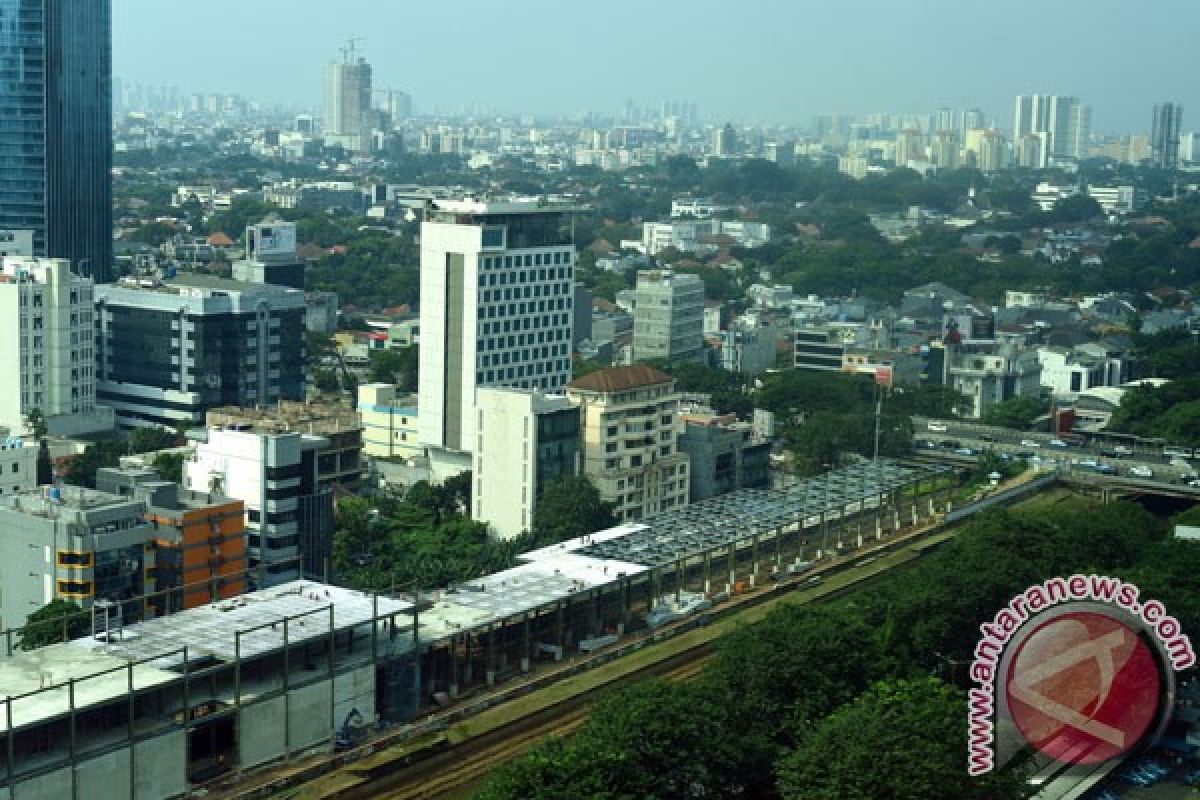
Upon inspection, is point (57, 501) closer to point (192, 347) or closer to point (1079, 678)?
point (1079, 678)

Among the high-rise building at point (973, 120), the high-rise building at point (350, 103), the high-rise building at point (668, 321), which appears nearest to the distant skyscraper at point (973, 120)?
the high-rise building at point (973, 120)

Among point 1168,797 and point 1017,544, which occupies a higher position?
point 1017,544

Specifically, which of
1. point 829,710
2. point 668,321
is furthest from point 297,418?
point 668,321

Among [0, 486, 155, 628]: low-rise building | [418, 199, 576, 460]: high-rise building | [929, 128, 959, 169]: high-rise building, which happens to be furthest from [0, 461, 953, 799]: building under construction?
[929, 128, 959, 169]: high-rise building

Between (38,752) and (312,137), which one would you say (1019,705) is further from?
(312,137)

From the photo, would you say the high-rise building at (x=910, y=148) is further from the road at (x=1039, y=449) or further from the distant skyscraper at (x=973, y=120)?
the road at (x=1039, y=449)

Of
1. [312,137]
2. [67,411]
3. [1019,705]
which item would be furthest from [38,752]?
[312,137]
